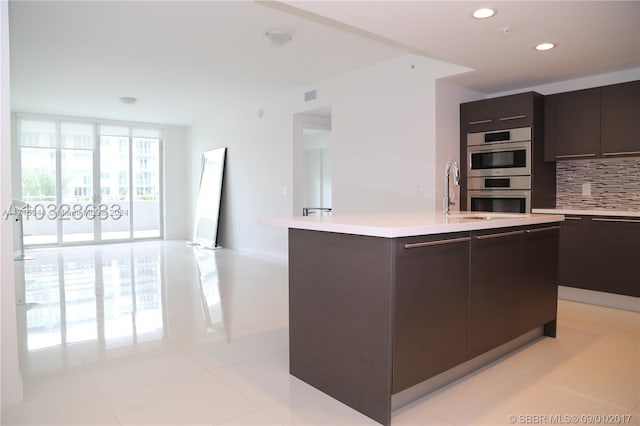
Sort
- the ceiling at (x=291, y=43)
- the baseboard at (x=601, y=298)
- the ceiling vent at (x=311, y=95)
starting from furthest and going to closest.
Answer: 1. the ceiling vent at (x=311, y=95)
2. the baseboard at (x=601, y=298)
3. the ceiling at (x=291, y=43)

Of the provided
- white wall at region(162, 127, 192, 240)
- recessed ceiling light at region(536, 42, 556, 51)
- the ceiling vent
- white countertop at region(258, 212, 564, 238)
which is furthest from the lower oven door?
white wall at region(162, 127, 192, 240)

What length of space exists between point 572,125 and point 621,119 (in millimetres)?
423

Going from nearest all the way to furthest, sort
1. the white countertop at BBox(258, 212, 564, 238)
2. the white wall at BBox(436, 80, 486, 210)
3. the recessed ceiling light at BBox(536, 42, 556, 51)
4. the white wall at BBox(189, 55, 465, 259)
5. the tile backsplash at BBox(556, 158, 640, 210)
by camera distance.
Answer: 1. the white countertop at BBox(258, 212, 564, 238)
2. the recessed ceiling light at BBox(536, 42, 556, 51)
3. the tile backsplash at BBox(556, 158, 640, 210)
4. the white wall at BBox(436, 80, 486, 210)
5. the white wall at BBox(189, 55, 465, 259)

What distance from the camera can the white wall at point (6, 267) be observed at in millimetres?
2168

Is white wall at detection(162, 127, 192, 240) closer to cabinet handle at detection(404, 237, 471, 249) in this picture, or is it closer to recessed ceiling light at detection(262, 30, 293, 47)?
recessed ceiling light at detection(262, 30, 293, 47)

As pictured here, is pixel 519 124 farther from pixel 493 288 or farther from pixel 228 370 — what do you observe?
pixel 228 370

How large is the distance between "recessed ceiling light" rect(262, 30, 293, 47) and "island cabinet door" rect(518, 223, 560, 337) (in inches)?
116

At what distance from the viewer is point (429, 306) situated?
217 centimetres

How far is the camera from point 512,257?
274cm

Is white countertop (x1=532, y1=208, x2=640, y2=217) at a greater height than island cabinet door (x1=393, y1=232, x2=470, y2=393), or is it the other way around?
white countertop (x1=532, y1=208, x2=640, y2=217)

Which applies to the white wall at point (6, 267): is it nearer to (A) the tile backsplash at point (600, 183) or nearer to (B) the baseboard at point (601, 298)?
(B) the baseboard at point (601, 298)

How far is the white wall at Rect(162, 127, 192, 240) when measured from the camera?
10.2 metres

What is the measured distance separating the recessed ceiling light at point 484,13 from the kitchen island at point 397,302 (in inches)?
58.2

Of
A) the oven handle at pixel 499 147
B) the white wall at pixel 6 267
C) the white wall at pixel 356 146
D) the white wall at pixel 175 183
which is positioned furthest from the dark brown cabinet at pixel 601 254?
the white wall at pixel 175 183
